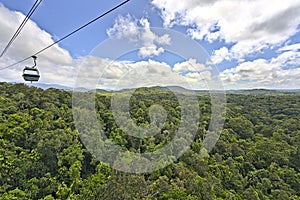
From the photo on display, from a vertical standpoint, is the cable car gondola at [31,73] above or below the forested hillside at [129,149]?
above

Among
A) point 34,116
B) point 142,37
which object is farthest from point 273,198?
point 34,116

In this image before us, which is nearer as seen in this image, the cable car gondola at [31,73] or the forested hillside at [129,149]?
the cable car gondola at [31,73]

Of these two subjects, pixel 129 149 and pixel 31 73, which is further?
pixel 129 149

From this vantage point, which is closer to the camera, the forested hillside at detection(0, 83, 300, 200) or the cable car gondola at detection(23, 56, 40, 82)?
the cable car gondola at detection(23, 56, 40, 82)

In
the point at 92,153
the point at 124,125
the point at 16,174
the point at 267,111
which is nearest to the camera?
the point at 16,174

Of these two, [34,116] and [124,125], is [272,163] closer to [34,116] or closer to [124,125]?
[124,125]

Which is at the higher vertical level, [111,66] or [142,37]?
[142,37]

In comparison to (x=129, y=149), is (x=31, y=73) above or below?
above

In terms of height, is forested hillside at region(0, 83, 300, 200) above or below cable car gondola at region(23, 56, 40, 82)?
below
